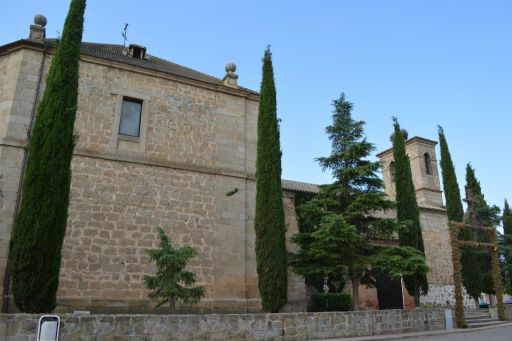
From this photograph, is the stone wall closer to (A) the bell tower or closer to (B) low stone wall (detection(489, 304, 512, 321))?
(B) low stone wall (detection(489, 304, 512, 321))

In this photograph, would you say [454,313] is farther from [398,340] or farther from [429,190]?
[429,190]

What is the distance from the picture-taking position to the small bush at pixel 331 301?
1387 centimetres

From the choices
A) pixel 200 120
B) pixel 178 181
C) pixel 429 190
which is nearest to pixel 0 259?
pixel 178 181

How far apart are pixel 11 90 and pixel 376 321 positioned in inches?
469

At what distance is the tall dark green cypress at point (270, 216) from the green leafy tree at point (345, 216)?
54.0 inches

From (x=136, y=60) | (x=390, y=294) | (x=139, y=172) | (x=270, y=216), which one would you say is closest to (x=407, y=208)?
(x=390, y=294)

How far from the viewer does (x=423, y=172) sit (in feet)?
87.7

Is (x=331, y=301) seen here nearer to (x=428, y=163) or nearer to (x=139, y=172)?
(x=139, y=172)

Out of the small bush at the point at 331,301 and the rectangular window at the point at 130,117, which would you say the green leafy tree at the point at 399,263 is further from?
the rectangular window at the point at 130,117

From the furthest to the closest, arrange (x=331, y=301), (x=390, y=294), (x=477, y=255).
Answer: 1. (x=477, y=255)
2. (x=390, y=294)
3. (x=331, y=301)

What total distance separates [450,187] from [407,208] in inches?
235

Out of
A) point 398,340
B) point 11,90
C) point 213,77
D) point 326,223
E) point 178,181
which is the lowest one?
point 398,340

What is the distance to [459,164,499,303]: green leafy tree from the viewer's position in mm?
17484

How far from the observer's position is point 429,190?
26266mm
